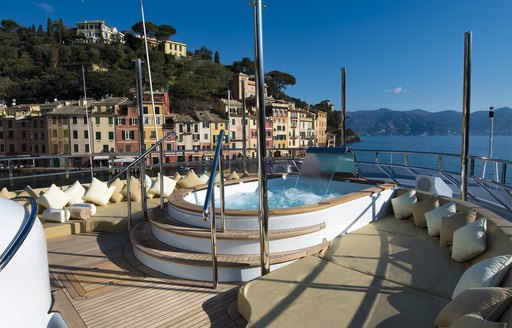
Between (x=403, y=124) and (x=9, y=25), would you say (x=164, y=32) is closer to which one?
(x=9, y=25)

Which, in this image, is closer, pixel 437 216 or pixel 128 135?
pixel 437 216

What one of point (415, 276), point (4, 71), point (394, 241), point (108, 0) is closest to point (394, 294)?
point (415, 276)

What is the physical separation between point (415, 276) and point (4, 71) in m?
63.4

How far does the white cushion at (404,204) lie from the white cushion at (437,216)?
640mm

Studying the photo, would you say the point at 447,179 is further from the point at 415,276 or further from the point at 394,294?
Answer: the point at 394,294

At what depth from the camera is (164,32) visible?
249 feet

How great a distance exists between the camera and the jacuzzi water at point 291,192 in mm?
4582

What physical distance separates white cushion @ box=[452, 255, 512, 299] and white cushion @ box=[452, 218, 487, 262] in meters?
0.67

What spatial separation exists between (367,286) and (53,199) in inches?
158

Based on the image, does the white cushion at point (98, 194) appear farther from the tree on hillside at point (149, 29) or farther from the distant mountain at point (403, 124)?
the distant mountain at point (403, 124)

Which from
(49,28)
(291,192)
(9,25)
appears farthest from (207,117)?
(9,25)

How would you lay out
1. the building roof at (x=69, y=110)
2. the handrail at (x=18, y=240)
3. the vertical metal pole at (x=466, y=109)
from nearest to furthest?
the handrail at (x=18, y=240) → the vertical metal pole at (x=466, y=109) → the building roof at (x=69, y=110)

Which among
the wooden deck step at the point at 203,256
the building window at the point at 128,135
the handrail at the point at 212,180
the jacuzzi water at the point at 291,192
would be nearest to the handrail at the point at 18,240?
the handrail at the point at 212,180

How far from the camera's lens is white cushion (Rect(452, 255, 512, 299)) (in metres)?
1.67
